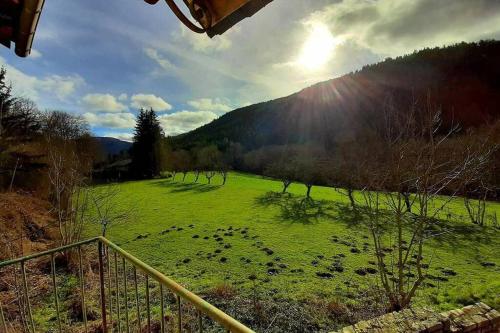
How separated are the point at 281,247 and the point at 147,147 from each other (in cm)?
3814

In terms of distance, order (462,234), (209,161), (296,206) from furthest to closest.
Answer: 1. (209,161)
2. (296,206)
3. (462,234)

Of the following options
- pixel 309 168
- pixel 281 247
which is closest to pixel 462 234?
pixel 281 247

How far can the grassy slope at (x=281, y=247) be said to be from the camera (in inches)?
375

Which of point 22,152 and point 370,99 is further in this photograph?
point 370,99

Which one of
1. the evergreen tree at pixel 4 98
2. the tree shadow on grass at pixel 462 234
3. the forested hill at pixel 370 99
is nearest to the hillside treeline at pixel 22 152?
the evergreen tree at pixel 4 98

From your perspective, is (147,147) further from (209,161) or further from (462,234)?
(462,234)

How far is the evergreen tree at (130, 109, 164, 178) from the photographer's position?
46.7 m

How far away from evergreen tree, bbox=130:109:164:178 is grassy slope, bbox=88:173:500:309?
73.8ft

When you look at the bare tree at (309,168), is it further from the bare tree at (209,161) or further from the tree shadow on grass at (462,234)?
the tree shadow on grass at (462,234)

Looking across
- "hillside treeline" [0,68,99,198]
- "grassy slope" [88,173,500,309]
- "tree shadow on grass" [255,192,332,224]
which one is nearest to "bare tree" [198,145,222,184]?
"tree shadow on grass" [255,192,332,224]

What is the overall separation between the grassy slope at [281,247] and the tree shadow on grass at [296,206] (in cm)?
7

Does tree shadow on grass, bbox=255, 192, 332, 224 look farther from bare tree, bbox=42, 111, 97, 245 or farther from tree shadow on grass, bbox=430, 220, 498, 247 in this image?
bare tree, bbox=42, 111, 97, 245

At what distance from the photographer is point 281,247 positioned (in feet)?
45.4

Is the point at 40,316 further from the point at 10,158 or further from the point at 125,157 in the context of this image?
the point at 125,157
